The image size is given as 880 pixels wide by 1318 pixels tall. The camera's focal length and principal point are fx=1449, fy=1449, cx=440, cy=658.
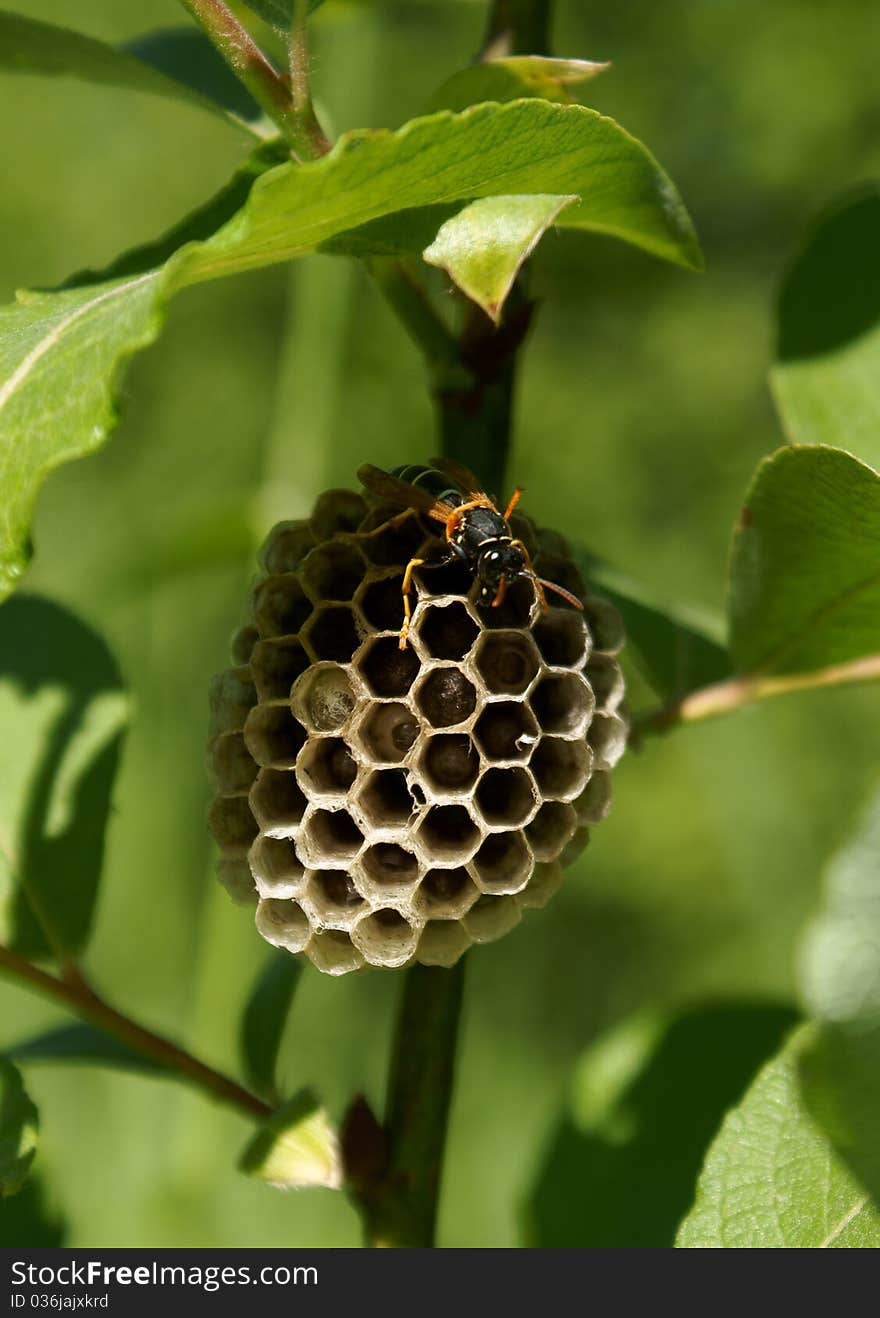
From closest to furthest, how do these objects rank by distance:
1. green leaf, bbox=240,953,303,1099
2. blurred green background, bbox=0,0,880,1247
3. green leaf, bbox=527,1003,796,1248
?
green leaf, bbox=240,953,303,1099 < green leaf, bbox=527,1003,796,1248 < blurred green background, bbox=0,0,880,1247

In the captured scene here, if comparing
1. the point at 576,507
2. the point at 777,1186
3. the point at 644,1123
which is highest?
the point at 777,1186

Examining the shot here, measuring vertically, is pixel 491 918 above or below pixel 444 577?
below

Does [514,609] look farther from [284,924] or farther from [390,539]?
[284,924]

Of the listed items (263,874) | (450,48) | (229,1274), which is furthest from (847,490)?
(450,48)

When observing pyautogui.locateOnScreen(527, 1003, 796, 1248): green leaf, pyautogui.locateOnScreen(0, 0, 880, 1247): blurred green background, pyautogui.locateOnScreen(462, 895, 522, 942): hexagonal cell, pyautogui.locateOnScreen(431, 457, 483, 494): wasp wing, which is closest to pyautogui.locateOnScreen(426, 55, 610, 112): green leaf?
pyautogui.locateOnScreen(431, 457, 483, 494): wasp wing

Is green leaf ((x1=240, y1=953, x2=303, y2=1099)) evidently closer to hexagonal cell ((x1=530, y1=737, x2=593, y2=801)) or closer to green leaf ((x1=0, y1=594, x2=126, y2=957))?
green leaf ((x1=0, y1=594, x2=126, y2=957))

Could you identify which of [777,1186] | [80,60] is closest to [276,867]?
[777,1186]
